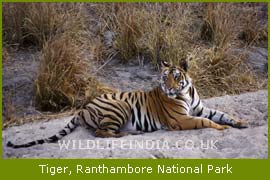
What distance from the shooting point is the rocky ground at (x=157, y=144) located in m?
5.55

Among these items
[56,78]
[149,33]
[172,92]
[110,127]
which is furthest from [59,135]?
[149,33]

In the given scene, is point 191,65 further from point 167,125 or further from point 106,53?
point 167,125

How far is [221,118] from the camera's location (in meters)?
6.60

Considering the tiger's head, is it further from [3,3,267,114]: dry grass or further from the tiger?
[3,3,267,114]: dry grass

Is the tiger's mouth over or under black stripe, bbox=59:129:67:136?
over

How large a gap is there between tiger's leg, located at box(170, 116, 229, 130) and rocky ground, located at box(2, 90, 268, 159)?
82 mm

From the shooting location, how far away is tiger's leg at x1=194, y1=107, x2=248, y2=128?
6473mm

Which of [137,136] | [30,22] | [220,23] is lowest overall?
[137,136]

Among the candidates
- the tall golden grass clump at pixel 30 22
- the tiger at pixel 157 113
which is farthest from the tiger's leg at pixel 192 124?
the tall golden grass clump at pixel 30 22

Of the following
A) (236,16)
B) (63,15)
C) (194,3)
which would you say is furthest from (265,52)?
(63,15)

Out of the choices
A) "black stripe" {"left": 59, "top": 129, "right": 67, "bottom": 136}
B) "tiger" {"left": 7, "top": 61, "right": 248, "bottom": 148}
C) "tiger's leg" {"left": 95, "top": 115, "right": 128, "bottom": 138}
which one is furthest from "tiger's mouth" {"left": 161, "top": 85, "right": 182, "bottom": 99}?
"black stripe" {"left": 59, "top": 129, "right": 67, "bottom": 136}

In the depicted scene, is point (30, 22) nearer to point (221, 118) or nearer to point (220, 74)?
point (220, 74)

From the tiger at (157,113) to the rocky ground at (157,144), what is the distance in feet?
0.40

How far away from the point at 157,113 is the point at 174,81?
495 mm
